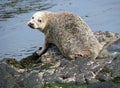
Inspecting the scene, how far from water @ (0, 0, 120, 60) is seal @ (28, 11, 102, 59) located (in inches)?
158

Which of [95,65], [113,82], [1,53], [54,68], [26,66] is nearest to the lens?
[113,82]

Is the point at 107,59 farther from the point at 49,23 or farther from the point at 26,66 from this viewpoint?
the point at 49,23

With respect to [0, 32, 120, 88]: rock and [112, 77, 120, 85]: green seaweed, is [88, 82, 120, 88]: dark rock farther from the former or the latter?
[112, 77, 120, 85]: green seaweed

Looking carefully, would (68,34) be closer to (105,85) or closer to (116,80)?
(116,80)

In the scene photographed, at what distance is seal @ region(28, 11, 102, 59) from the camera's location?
12.2 m

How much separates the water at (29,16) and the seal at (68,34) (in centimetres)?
402

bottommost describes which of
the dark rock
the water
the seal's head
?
the water

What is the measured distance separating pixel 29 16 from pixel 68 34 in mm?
13169

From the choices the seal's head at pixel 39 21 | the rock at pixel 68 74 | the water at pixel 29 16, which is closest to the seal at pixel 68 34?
the seal's head at pixel 39 21

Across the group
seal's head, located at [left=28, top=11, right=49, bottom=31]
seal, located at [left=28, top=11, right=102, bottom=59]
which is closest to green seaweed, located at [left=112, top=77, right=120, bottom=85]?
seal, located at [left=28, top=11, right=102, bottom=59]

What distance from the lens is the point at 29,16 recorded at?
25.8 meters

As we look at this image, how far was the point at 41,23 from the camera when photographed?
13789 millimetres

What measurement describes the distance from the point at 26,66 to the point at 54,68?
1011 millimetres

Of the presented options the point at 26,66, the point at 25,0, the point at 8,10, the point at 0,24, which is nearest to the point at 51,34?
the point at 26,66
